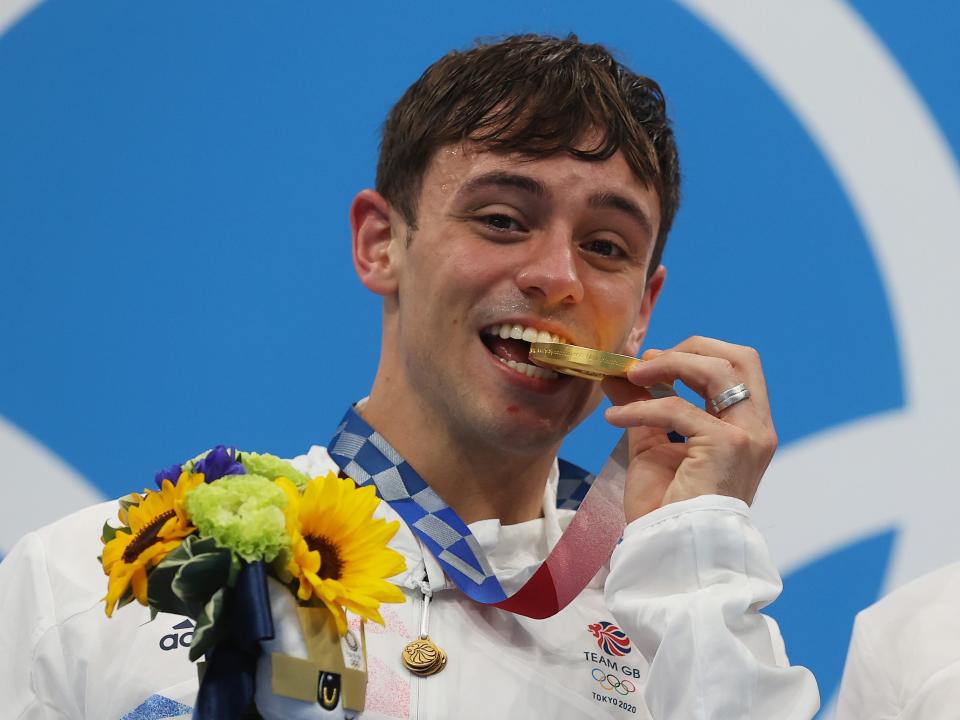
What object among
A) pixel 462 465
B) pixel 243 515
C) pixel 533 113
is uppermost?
pixel 533 113

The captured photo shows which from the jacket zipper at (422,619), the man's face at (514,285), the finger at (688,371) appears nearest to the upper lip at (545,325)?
the man's face at (514,285)

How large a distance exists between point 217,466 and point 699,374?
76 centimetres

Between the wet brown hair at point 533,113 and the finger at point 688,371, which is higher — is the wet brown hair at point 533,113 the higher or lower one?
the higher one

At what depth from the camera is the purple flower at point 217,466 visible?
60.4 inches

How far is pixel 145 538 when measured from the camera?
1.50 meters

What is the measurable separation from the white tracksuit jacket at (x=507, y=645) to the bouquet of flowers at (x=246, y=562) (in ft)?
1.22

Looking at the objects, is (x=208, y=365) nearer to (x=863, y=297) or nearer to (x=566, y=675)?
(x=566, y=675)

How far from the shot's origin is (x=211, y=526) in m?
1.46

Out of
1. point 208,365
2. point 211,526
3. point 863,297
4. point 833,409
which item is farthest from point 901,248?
point 211,526

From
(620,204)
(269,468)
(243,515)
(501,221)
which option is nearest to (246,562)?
(243,515)

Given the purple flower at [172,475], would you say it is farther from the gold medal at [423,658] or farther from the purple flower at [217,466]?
the gold medal at [423,658]

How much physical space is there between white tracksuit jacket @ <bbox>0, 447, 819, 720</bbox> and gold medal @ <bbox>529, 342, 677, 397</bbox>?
0.75 feet

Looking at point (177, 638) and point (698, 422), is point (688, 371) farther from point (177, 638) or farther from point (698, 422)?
point (177, 638)

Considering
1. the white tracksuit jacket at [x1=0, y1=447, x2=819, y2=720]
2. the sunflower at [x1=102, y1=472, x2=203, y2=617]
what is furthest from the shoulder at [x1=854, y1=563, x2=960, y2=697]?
the sunflower at [x1=102, y1=472, x2=203, y2=617]
